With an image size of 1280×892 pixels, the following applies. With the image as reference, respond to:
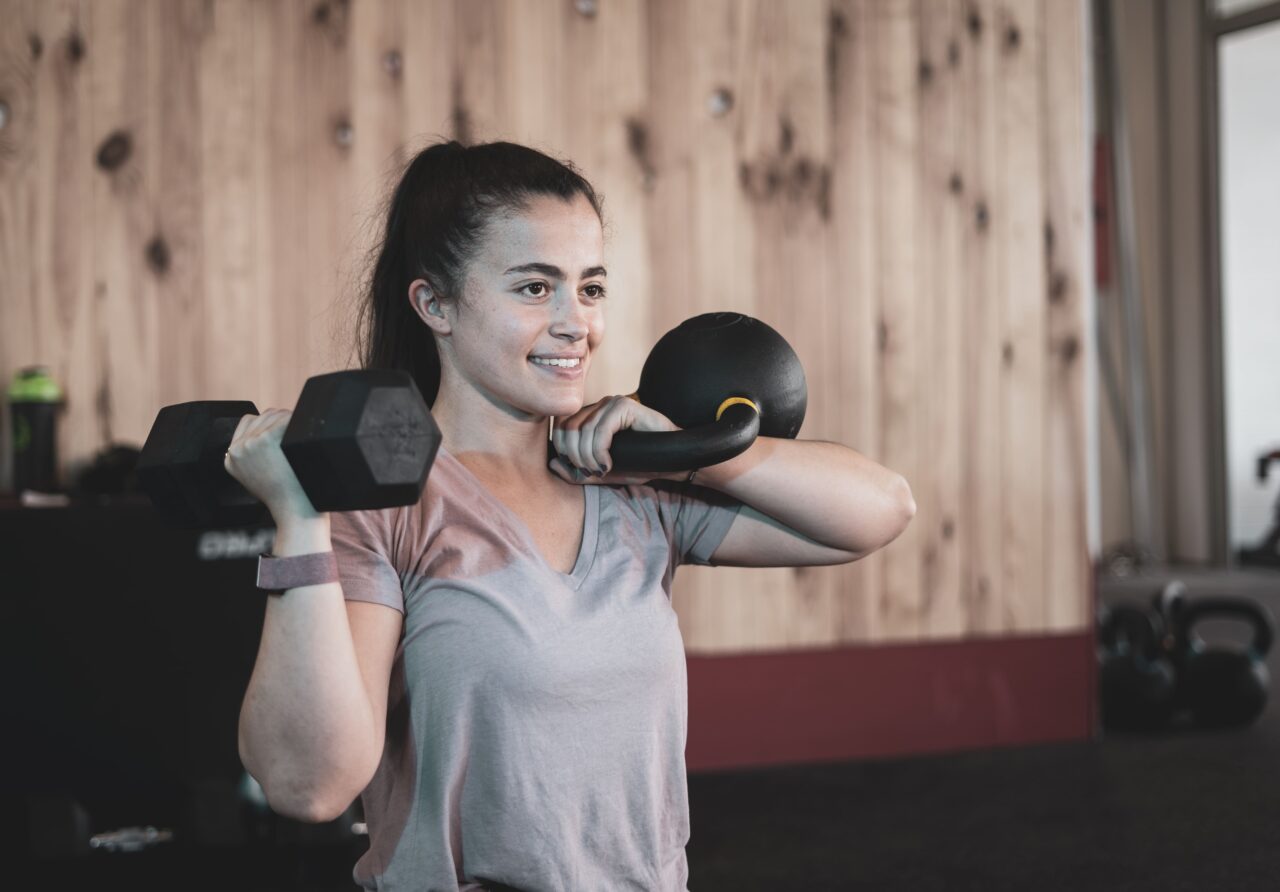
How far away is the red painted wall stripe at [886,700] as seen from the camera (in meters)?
3.12

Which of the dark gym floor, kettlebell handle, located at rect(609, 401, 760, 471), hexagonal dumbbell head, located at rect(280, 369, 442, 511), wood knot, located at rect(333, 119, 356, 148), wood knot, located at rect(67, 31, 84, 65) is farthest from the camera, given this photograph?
wood knot, located at rect(333, 119, 356, 148)

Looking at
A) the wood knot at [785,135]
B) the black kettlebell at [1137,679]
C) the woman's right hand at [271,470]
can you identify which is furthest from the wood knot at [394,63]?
the black kettlebell at [1137,679]

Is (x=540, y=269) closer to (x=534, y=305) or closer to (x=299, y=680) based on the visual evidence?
(x=534, y=305)

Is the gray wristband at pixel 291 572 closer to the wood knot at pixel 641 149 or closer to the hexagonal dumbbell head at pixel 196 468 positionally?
the hexagonal dumbbell head at pixel 196 468

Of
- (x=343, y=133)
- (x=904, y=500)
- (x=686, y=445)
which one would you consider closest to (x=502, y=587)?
(x=686, y=445)

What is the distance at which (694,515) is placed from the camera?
1352 millimetres

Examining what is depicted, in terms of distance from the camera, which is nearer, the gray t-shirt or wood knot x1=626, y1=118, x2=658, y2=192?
the gray t-shirt

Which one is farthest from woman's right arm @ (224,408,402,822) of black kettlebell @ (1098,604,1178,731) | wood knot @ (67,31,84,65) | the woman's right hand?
black kettlebell @ (1098,604,1178,731)

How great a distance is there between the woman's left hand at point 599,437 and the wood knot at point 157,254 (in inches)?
73.6

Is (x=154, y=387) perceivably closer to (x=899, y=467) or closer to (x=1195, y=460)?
(x=899, y=467)

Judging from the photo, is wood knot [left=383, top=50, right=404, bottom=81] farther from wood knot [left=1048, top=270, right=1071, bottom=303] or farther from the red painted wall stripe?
wood knot [left=1048, top=270, right=1071, bottom=303]

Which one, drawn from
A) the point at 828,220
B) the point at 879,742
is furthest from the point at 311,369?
the point at 879,742

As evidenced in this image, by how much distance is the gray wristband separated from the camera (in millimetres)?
953

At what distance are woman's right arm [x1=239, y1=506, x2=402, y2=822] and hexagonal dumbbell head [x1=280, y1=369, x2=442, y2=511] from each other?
0.06m
